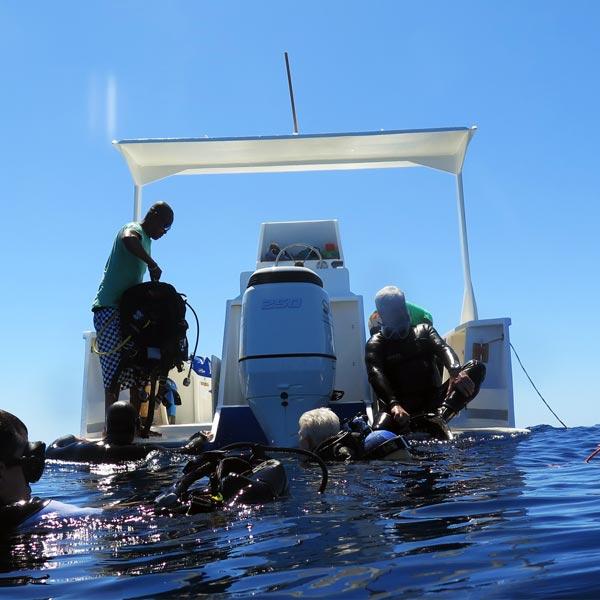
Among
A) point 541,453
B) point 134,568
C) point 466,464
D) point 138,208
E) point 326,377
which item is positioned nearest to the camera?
point 134,568

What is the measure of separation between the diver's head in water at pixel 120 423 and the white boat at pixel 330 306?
1.00 meters

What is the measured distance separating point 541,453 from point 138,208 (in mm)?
5635

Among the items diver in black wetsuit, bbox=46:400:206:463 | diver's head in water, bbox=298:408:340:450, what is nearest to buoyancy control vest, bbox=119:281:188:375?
diver in black wetsuit, bbox=46:400:206:463

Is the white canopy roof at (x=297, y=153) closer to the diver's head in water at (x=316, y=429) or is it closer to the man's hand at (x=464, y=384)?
the man's hand at (x=464, y=384)

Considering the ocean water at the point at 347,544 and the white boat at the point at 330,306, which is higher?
the white boat at the point at 330,306

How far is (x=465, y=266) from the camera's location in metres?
9.44

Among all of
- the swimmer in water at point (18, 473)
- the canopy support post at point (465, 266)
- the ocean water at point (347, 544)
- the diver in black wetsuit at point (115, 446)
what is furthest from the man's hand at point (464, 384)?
the swimmer in water at point (18, 473)

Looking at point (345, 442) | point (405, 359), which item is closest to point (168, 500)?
point (345, 442)

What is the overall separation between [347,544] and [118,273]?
466 centimetres

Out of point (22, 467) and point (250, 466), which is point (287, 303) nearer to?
point (250, 466)

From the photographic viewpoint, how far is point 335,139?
9.46m

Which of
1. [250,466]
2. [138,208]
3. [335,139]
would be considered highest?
[335,139]

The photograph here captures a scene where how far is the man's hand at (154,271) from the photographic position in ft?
21.7

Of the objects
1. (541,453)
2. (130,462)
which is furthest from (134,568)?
(541,453)
